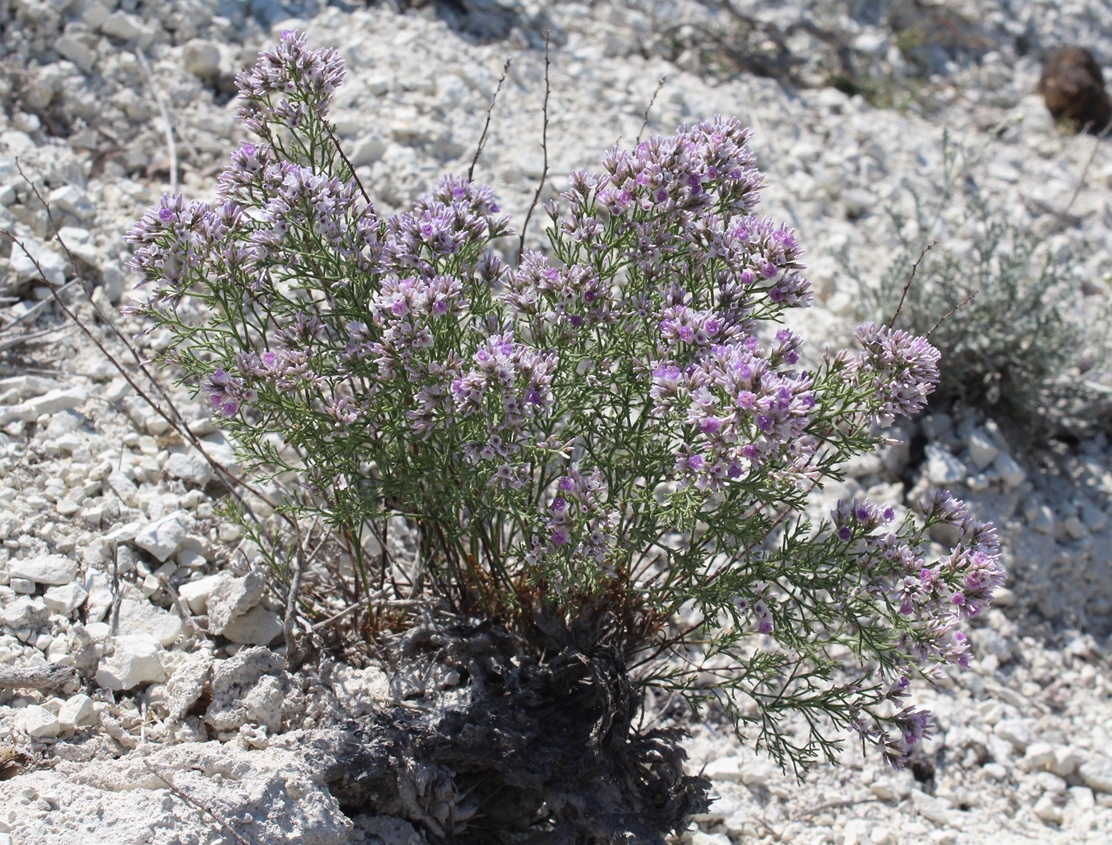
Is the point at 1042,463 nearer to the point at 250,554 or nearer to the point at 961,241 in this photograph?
the point at 961,241

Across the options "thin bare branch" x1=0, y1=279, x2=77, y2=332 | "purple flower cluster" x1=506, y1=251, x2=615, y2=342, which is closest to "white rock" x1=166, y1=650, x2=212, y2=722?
"purple flower cluster" x1=506, y1=251, x2=615, y2=342

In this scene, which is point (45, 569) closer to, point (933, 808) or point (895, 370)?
point (895, 370)

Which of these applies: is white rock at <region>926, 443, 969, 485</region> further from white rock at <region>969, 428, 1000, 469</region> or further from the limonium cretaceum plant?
the limonium cretaceum plant

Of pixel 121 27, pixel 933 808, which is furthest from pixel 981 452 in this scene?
pixel 121 27

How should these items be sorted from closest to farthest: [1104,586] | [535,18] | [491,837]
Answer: [491,837]
[1104,586]
[535,18]

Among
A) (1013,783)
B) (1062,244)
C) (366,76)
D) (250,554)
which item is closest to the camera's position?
(250,554)

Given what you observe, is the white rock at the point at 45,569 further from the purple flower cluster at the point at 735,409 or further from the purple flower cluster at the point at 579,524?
the purple flower cluster at the point at 735,409

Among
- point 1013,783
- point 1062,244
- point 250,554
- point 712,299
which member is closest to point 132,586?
point 250,554
